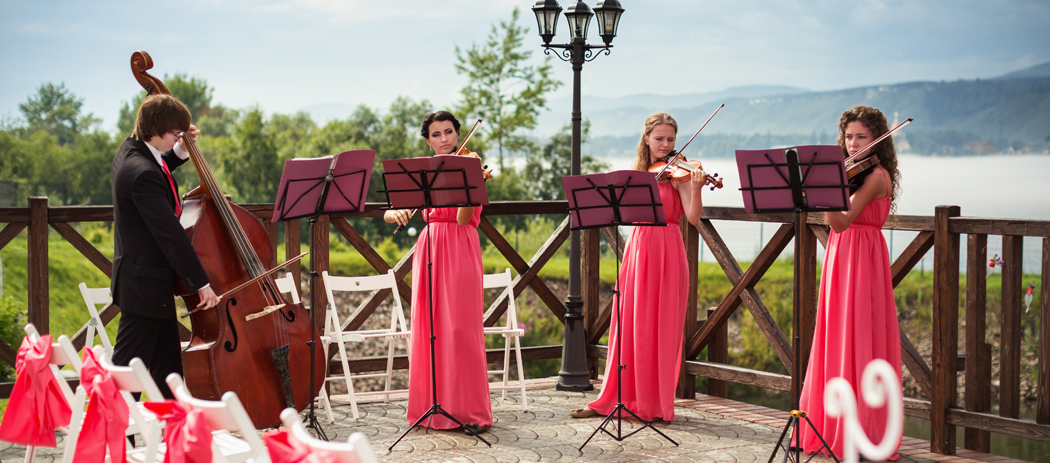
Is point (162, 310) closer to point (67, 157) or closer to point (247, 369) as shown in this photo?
point (247, 369)

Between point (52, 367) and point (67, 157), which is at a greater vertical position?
point (67, 157)

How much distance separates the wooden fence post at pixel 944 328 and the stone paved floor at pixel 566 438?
0.43 ft

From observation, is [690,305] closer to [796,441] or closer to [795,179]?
[796,441]

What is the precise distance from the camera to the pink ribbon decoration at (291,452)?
66.1 inches

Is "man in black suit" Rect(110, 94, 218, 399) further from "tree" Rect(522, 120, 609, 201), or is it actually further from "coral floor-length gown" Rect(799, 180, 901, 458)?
"tree" Rect(522, 120, 609, 201)

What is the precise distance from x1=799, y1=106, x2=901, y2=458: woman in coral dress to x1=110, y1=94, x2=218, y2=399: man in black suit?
2.75 metres

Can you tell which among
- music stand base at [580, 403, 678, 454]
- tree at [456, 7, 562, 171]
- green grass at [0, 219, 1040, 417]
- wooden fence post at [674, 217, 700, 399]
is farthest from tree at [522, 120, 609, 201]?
music stand base at [580, 403, 678, 454]

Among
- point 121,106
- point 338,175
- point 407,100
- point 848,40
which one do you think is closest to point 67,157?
point 121,106

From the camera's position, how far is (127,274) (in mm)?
3531

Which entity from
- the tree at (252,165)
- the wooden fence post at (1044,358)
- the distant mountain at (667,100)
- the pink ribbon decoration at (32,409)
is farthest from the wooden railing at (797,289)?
the distant mountain at (667,100)

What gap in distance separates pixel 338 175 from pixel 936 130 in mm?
46390

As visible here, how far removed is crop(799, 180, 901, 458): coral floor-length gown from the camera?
4.05 metres

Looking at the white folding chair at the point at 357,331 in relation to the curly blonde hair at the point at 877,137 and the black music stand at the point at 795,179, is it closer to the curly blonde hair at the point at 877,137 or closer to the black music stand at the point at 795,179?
the black music stand at the point at 795,179

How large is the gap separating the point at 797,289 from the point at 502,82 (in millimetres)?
Result: 30234
